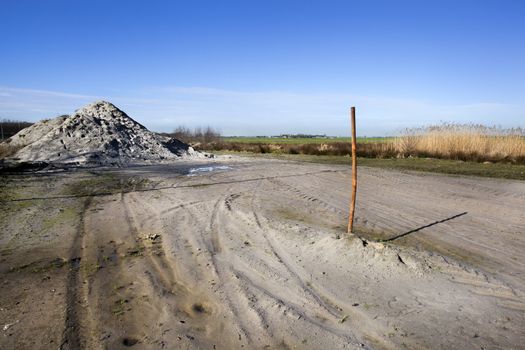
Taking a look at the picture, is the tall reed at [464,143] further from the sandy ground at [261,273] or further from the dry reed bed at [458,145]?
the sandy ground at [261,273]

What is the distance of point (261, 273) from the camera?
4.98 metres

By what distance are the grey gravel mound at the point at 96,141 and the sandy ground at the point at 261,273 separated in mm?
11530

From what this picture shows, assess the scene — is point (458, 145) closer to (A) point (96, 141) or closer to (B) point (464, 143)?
(B) point (464, 143)

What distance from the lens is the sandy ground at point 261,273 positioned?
3.61 meters

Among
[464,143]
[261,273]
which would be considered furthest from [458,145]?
[261,273]

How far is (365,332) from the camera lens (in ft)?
11.9

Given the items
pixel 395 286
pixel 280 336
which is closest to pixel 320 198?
pixel 395 286

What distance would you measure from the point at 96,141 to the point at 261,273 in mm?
19239

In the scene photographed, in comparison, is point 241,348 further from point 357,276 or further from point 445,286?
point 445,286

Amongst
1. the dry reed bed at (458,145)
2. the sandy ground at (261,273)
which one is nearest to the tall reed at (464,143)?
the dry reed bed at (458,145)

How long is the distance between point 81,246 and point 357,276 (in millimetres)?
4159

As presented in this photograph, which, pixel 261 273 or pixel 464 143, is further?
pixel 464 143

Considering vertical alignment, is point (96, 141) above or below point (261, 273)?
above

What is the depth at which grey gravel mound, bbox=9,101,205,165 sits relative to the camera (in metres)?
20.0
